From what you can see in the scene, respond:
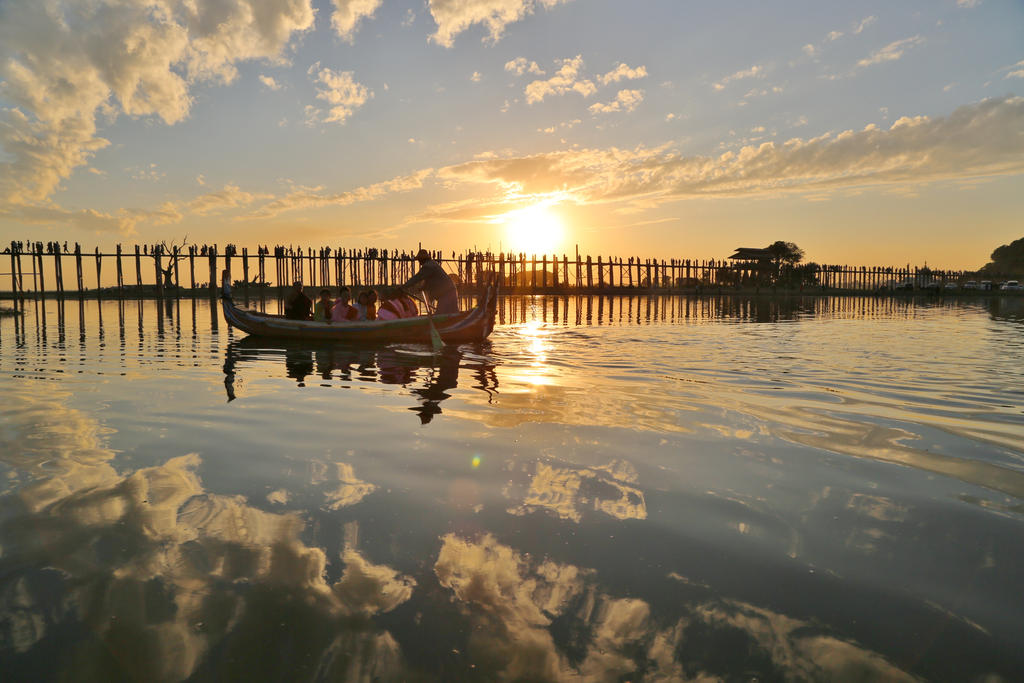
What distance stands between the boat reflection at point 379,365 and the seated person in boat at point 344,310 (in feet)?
2.88

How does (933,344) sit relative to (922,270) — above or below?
below

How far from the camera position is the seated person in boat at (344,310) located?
14852mm

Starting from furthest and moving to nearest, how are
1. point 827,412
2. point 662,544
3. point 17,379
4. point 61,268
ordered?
point 61,268 < point 17,379 < point 827,412 < point 662,544

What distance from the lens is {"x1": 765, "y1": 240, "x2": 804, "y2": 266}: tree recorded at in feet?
247

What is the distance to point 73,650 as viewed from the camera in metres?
2.39

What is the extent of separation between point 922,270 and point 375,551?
97.6m

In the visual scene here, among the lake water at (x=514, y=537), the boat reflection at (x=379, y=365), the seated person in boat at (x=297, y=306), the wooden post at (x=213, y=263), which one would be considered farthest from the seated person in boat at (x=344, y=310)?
the wooden post at (x=213, y=263)

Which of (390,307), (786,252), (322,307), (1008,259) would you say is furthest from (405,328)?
(1008,259)

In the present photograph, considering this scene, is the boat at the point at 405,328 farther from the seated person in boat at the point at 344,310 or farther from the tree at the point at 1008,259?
the tree at the point at 1008,259

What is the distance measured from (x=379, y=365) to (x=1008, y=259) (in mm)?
135570

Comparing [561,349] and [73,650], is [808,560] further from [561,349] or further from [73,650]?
[561,349]

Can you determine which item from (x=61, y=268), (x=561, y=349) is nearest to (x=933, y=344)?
(x=561, y=349)

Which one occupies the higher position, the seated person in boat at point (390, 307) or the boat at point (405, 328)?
the seated person in boat at point (390, 307)

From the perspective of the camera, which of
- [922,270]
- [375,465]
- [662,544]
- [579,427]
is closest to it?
[662,544]
